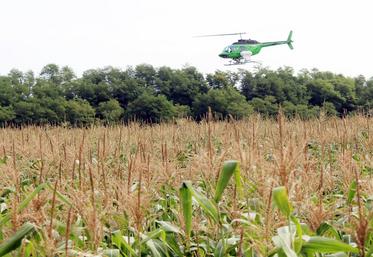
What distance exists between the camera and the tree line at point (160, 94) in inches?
1501

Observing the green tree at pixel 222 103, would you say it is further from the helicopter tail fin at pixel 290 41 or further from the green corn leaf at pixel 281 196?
the green corn leaf at pixel 281 196

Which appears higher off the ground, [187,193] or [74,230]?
[187,193]

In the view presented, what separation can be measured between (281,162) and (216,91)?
42.0 m

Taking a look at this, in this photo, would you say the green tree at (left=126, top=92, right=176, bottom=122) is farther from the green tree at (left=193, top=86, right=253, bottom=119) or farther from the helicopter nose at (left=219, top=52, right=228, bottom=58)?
the helicopter nose at (left=219, top=52, right=228, bottom=58)

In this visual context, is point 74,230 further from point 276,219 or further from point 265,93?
point 265,93

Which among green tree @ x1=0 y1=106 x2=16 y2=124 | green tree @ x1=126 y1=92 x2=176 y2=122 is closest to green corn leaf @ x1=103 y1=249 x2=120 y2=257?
green tree @ x1=0 y1=106 x2=16 y2=124

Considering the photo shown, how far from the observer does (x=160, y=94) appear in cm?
4766

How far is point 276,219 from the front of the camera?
2.10m

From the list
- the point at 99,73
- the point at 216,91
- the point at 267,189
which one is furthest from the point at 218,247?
the point at 99,73

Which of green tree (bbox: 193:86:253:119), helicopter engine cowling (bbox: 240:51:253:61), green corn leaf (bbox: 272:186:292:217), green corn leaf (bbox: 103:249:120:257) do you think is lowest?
green tree (bbox: 193:86:253:119)

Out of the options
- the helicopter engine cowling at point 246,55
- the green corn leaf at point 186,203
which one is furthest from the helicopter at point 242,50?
the green corn leaf at point 186,203

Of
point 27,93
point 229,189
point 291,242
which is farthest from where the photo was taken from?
point 27,93

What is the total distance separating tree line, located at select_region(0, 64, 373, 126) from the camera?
38125 mm

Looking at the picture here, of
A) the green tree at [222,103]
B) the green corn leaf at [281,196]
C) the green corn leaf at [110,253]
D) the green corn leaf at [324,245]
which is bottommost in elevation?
the green tree at [222,103]
